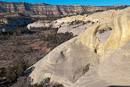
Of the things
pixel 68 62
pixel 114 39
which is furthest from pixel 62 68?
pixel 114 39

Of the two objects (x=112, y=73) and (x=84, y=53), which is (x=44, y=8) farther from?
(x=112, y=73)

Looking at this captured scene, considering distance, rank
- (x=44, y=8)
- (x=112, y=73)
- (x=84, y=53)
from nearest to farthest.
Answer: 1. (x=112, y=73)
2. (x=84, y=53)
3. (x=44, y=8)

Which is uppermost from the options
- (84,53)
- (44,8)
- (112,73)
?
(44,8)

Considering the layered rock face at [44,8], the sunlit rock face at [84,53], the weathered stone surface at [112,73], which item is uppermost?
the layered rock face at [44,8]

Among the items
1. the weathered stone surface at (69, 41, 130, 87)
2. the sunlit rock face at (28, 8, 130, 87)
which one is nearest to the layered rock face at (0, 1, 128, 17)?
the sunlit rock face at (28, 8, 130, 87)

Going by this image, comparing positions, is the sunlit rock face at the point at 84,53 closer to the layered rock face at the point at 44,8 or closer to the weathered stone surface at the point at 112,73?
the weathered stone surface at the point at 112,73

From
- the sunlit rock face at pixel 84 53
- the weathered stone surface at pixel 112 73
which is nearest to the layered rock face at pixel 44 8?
the sunlit rock face at pixel 84 53

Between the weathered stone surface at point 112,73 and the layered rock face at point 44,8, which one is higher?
the layered rock face at point 44,8

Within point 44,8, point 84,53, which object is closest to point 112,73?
point 84,53

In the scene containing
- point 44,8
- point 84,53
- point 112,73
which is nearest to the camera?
point 112,73
